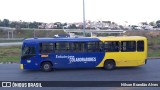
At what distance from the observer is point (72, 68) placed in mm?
18172

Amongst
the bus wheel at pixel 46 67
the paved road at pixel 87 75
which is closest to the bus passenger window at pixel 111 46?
the paved road at pixel 87 75

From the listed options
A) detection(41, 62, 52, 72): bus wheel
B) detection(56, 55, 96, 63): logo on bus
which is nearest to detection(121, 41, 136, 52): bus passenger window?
detection(56, 55, 96, 63): logo on bus

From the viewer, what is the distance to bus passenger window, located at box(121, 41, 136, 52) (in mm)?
17688

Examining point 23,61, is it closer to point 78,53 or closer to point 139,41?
point 78,53

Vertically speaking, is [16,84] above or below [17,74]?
above

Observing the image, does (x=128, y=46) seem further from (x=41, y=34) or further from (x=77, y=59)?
(x=41, y=34)

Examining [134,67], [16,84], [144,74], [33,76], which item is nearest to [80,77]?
[33,76]

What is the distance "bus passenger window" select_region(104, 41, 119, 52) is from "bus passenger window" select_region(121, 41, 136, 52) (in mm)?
413

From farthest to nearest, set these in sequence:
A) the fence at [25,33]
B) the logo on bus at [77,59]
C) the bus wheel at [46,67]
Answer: the fence at [25,33], the logo on bus at [77,59], the bus wheel at [46,67]

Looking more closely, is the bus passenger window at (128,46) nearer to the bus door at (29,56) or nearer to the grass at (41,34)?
the bus door at (29,56)

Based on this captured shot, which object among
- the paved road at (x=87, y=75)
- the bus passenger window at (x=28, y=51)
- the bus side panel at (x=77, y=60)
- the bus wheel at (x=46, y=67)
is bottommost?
the paved road at (x=87, y=75)

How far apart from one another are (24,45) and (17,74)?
2.09 meters

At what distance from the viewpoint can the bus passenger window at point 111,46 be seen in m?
17.6

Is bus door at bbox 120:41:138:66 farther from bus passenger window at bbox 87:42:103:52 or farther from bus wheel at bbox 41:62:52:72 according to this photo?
bus wheel at bbox 41:62:52:72
